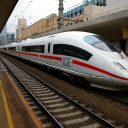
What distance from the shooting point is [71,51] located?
14906 millimetres

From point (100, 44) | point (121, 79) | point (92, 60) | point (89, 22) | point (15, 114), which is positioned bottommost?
point (15, 114)

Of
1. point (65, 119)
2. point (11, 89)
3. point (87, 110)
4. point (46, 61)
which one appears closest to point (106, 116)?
point (87, 110)

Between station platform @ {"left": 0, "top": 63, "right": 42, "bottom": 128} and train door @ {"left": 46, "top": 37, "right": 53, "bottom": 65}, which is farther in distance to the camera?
train door @ {"left": 46, "top": 37, "right": 53, "bottom": 65}

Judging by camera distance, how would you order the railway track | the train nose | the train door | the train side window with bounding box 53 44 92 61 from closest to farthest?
the railway track
the train nose
the train side window with bounding box 53 44 92 61
the train door

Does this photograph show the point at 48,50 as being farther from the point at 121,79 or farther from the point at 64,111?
the point at 64,111

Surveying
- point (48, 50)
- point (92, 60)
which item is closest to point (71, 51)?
point (92, 60)

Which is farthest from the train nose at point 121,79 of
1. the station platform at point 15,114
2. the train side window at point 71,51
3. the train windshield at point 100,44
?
the station platform at point 15,114

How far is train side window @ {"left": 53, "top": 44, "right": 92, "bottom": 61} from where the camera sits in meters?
13.5

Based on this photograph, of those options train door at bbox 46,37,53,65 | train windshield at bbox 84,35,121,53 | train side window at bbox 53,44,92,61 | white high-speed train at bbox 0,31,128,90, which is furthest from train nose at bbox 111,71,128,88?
train door at bbox 46,37,53,65

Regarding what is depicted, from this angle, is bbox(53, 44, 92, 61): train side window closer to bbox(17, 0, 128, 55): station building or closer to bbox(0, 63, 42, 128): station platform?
bbox(0, 63, 42, 128): station platform

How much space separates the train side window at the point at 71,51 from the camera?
44.2 feet

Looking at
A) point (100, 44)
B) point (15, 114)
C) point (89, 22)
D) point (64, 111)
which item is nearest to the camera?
point (15, 114)

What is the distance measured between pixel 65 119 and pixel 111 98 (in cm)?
346

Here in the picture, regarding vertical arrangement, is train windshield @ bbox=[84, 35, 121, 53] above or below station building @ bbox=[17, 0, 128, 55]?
below
